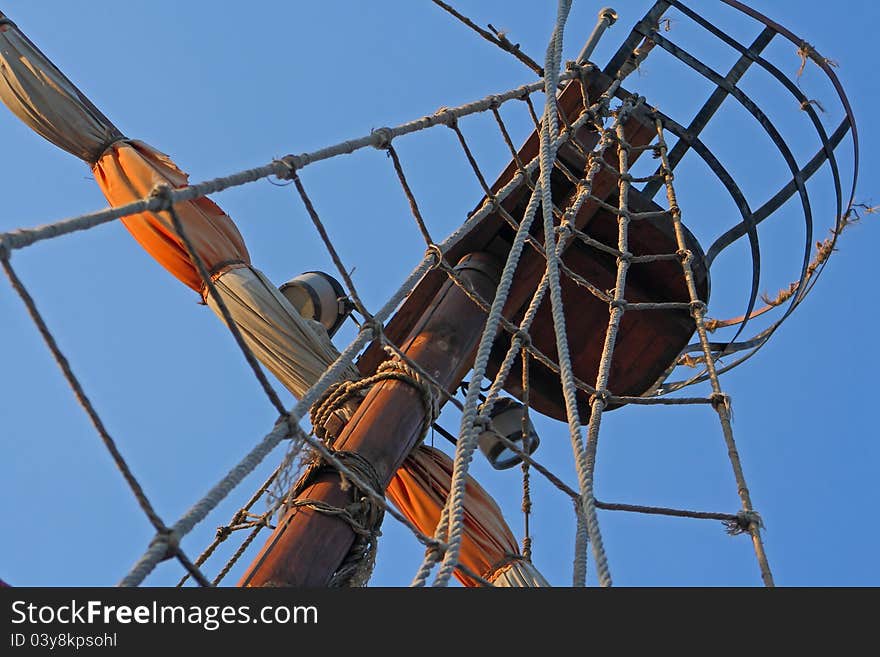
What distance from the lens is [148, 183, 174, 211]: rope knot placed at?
304cm

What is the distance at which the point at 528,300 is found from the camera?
19.9 ft

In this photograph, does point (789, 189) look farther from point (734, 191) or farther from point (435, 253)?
point (435, 253)

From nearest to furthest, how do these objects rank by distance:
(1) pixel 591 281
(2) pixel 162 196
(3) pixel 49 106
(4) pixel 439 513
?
(2) pixel 162 196 < (4) pixel 439 513 < (3) pixel 49 106 < (1) pixel 591 281

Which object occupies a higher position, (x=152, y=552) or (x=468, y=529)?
(x=468, y=529)

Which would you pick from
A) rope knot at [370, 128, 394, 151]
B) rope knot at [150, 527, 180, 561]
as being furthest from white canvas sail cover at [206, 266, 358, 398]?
rope knot at [150, 527, 180, 561]

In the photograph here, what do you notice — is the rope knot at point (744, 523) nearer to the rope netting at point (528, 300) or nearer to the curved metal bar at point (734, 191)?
the rope netting at point (528, 300)

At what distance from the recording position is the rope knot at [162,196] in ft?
9.96

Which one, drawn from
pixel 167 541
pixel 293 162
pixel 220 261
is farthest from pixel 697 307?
pixel 167 541

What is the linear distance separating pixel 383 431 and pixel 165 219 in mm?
Answer: 1266

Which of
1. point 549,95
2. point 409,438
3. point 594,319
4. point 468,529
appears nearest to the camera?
Answer: point 409,438

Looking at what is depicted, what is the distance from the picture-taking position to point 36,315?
8.41 ft
